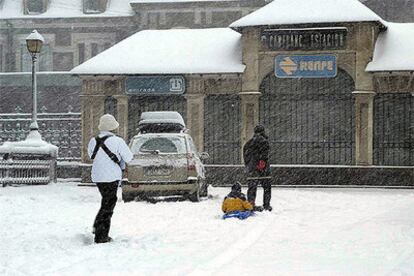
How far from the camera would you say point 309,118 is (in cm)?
2505

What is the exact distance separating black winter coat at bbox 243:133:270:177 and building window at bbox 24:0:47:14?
102 ft

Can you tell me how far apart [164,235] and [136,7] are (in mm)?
31777

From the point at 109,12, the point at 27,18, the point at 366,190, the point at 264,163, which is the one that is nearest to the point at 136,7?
the point at 109,12

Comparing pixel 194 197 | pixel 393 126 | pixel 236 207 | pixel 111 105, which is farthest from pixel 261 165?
pixel 111 105

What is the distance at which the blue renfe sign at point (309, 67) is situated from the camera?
22938mm

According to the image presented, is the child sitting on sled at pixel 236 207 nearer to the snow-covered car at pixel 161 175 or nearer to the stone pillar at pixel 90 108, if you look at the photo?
the snow-covered car at pixel 161 175

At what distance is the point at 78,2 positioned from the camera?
143 ft

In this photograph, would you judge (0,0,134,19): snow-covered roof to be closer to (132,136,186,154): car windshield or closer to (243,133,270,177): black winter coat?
(132,136,186,154): car windshield

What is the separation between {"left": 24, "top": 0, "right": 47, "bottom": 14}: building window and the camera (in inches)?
1711

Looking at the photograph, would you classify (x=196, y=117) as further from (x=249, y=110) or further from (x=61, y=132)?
(x=61, y=132)

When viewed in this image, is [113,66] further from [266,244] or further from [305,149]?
[266,244]

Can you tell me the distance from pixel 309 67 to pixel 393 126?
313cm

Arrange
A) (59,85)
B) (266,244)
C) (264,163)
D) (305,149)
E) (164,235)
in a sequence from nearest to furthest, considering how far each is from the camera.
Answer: (266,244), (164,235), (264,163), (305,149), (59,85)

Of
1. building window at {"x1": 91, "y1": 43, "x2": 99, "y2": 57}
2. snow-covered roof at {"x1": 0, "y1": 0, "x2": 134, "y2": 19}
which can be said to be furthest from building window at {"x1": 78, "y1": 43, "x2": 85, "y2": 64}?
snow-covered roof at {"x1": 0, "y1": 0, "x2": 134, "y2": 19}
